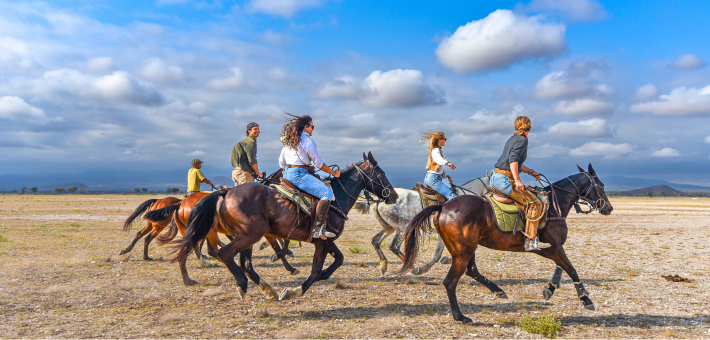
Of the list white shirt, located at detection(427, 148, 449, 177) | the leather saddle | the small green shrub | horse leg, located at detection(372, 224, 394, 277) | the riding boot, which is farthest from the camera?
the leather saddle

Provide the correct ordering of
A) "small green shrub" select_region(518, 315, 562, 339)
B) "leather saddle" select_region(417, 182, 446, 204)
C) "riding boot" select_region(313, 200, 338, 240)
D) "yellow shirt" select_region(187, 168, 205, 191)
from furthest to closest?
"yellow shirt" select_region(187, 168, 205, 191)
"leather saddle" select_region(417, 182, 446, 204)
"riding boot" select_region(313, 200, 338, 240)
"small green shrub" select_region(518, 315, 562, 339)

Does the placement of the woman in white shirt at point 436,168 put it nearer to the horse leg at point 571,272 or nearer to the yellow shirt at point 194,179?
the horse leg at point 571,272

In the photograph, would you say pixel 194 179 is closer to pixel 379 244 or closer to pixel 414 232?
pixel 379 244

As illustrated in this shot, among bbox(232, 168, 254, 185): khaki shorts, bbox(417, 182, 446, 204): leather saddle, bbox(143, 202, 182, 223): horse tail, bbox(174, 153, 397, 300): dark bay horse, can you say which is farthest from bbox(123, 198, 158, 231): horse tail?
bbox(417, 182, 446, 204): leather saddle

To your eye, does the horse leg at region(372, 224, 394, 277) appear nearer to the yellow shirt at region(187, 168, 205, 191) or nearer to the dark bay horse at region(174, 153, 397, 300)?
the dark bay horse at region(174, 153, 397, 300)

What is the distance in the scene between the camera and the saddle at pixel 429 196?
966 cm

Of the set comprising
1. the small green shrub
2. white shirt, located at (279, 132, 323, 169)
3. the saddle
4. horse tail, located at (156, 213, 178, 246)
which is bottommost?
the small green shrub

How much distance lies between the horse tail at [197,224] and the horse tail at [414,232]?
324 centimetres

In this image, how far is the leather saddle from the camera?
966 centimetres

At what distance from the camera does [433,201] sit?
32.1ft

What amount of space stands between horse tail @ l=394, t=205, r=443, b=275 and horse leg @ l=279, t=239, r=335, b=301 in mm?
1302

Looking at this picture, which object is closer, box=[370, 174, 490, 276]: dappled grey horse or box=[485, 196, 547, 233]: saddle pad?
box=[485, 196, 547, 233]: saddle pad

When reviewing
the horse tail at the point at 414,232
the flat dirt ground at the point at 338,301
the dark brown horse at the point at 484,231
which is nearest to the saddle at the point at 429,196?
the flat dirt ground at the point at 338,301

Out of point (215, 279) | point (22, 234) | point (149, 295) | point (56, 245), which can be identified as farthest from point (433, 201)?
point (22, 234)
